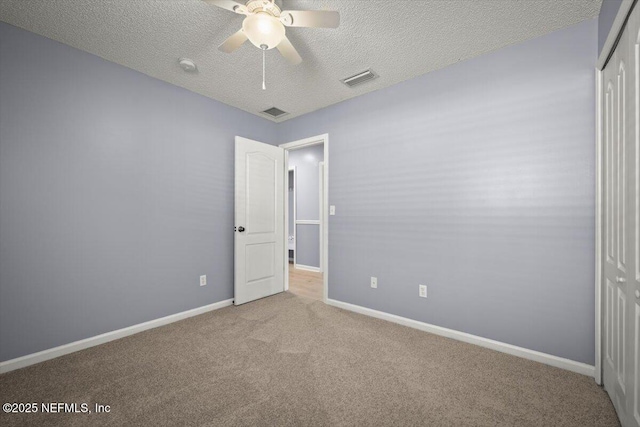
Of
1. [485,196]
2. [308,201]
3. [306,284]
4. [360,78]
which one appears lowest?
[306,284]

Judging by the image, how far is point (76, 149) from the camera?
2342mm

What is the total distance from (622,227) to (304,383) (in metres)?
2.07

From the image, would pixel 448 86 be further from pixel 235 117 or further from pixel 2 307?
pixel 2 307

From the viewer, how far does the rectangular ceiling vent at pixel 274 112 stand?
370 centimetres

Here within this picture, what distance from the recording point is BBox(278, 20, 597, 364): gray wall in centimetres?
203

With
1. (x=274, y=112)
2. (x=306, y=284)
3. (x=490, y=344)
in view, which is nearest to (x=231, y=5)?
(x=274, y=112)

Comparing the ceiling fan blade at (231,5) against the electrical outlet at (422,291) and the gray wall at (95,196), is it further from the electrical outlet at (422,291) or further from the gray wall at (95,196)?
the electrical outlet at (422,291)

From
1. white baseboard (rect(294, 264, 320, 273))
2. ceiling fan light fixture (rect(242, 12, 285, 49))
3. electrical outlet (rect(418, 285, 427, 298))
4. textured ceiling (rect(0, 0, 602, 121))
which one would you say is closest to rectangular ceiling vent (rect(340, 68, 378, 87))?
textured ceiling (rect(0, 0, 602, 121))

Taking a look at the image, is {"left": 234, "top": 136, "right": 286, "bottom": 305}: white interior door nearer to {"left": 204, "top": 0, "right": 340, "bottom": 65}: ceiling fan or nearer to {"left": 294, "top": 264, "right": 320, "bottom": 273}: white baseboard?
{"left": 294, "top": 264, "right": 320, "bottom": 273}: white baseboard

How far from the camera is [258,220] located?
3740 mm

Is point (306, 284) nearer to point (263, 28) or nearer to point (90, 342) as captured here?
point (90, 342)

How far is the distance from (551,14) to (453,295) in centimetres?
227

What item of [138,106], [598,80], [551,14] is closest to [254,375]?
[138,106]

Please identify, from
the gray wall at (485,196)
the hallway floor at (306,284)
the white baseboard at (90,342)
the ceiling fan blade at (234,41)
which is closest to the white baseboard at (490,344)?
the gray wall at (485,196)
